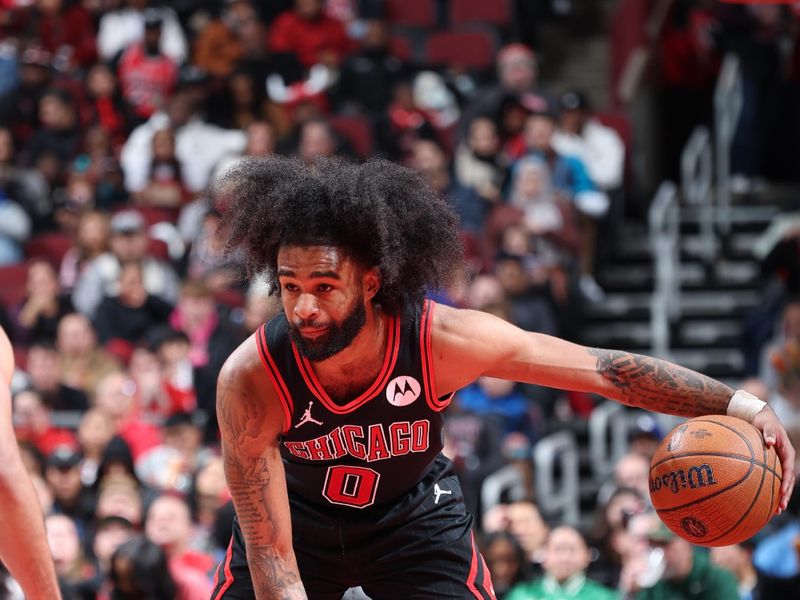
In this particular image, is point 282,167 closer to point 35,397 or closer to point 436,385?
point 436,385

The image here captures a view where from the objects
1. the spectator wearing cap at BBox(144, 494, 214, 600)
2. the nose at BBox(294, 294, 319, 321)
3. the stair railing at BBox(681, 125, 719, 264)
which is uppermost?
the nose at BBox(294, 294, 319, 321)

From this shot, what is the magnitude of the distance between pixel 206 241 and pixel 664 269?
3.48 m

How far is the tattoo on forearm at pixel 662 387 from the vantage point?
176 inches

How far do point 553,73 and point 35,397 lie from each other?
6.63m

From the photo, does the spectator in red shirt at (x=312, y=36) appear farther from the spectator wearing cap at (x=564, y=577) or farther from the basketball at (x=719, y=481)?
the basketball at (x=719, y=481)

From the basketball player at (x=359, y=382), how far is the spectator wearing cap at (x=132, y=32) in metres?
8.76

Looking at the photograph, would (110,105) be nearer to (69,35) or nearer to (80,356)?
(69,35)

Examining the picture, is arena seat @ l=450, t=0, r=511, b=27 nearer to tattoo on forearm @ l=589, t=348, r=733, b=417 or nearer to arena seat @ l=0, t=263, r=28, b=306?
arena seat @ l=0, t=263, r=28, b=306

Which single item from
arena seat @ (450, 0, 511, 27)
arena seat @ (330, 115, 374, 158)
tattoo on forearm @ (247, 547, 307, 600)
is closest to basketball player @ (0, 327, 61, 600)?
tattoo on forearm @ (247, 547, 307, 600)

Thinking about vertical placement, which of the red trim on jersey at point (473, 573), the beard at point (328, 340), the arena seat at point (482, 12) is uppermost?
the beard at point (328, 340)

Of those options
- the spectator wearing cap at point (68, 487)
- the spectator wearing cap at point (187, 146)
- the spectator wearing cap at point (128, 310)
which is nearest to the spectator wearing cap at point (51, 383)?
the spectator wearing cap at point (128, 310)

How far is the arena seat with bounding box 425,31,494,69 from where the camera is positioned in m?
12.7

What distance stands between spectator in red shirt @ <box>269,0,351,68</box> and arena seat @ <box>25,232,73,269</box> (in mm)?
2675

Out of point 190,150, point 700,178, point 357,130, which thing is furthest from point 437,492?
point 700,178
